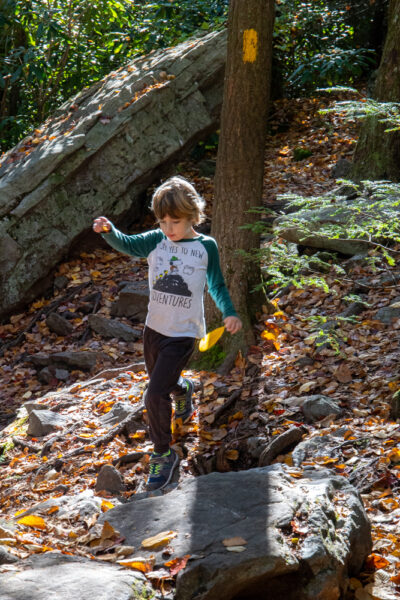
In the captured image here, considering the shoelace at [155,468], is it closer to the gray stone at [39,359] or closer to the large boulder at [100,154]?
the gray stone at [39,359]

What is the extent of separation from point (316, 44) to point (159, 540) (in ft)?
38.2

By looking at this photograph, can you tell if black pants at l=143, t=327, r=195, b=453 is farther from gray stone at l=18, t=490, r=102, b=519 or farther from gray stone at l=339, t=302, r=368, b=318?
gray stone at l=339, t=302, r=368, b=318

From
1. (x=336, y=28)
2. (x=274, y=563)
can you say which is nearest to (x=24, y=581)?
(x=274, y=563)

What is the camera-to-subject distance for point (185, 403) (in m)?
4.56

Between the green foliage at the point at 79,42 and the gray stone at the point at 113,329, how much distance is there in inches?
208

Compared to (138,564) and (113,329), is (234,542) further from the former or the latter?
(113,329)

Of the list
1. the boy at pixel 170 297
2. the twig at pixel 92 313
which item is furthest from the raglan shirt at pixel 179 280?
the twig at pixel 92 313

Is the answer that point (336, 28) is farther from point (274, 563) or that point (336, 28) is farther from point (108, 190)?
point (274, 563)

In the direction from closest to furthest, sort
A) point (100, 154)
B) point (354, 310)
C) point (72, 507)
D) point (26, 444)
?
point (72, 507) → point (26, 444) → point (354, 310) → point (100, 154)

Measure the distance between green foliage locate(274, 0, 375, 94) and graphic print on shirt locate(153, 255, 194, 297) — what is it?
8.33 m

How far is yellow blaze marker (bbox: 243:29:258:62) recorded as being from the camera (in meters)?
5.38

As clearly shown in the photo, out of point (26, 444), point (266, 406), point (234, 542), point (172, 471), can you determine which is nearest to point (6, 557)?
point (234, 542)

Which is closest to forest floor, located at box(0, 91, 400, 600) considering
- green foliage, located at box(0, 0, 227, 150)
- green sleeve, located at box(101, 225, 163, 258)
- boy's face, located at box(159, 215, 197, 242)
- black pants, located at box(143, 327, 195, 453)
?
black pants, located at box(143, 327, 195, 453)

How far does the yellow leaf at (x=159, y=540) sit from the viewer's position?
243 centimetres
